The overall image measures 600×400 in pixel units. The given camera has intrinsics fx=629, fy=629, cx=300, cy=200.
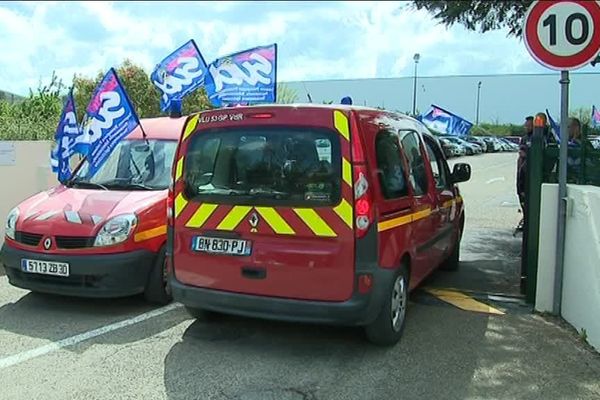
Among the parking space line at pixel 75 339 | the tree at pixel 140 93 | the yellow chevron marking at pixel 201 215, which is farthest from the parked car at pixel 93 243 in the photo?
the tree at pixel 140 93

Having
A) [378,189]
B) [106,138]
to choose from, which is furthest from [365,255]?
[106,138]

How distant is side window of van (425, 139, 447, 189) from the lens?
20.5ft

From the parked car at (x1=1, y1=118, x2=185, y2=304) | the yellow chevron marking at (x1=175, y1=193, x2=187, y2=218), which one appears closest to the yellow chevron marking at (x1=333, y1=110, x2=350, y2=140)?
the yellow chevron marking at (x1=175, y1=193, x2=187, y2=218)

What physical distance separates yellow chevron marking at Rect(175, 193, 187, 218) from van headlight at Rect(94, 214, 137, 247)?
0.88 metres

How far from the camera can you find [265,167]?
15.3 ft

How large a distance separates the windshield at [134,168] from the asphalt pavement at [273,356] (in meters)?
1.17

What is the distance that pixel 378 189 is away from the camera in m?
4.51

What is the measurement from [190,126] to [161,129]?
7.12ft

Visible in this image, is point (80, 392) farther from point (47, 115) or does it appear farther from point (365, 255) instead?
point (47, 115)

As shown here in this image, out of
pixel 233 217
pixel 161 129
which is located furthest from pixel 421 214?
pixel 161 129

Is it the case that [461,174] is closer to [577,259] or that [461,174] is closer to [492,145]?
[577,259]

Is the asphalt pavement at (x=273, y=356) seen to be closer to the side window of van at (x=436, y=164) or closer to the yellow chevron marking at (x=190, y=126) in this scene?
the side window of van at (x=436, y=164)

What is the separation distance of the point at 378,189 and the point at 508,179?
784 inches

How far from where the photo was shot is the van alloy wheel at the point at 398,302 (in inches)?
192
